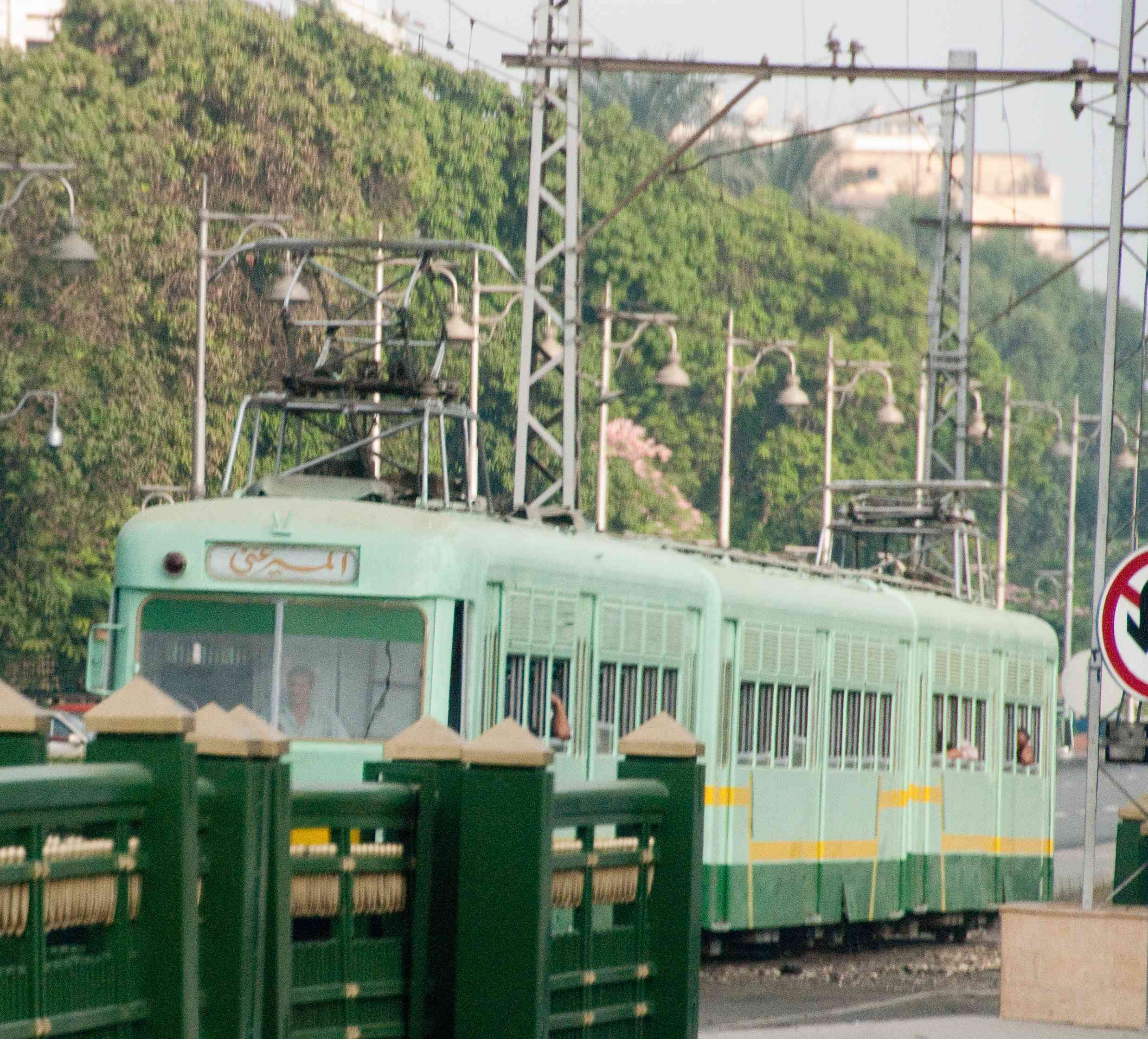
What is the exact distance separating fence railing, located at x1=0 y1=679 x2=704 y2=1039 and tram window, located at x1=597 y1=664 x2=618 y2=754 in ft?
26.1

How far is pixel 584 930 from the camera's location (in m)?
10.1

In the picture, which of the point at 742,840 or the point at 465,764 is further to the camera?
the point at 742,840

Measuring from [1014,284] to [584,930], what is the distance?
133531 millimetres

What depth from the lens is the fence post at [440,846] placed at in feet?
30.9

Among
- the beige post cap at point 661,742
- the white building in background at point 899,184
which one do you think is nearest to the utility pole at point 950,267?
the beige post cap at point 661,742

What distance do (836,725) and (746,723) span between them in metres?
2.10

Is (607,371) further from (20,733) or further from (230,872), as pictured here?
(230,872)

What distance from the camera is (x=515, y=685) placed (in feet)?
57.7

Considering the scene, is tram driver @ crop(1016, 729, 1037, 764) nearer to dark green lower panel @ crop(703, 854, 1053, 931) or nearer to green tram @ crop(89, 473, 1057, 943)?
green tram @ crop(89, 473, 1057, 943)

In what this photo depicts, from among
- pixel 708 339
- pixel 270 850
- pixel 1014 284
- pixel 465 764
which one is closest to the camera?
pixel 270 850

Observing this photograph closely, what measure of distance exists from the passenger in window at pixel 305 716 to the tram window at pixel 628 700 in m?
2.89

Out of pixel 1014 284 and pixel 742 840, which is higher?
pixel 1014 284

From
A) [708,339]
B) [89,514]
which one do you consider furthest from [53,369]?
[708,339]

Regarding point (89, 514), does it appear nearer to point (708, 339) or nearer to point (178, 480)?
point (178, 480)
